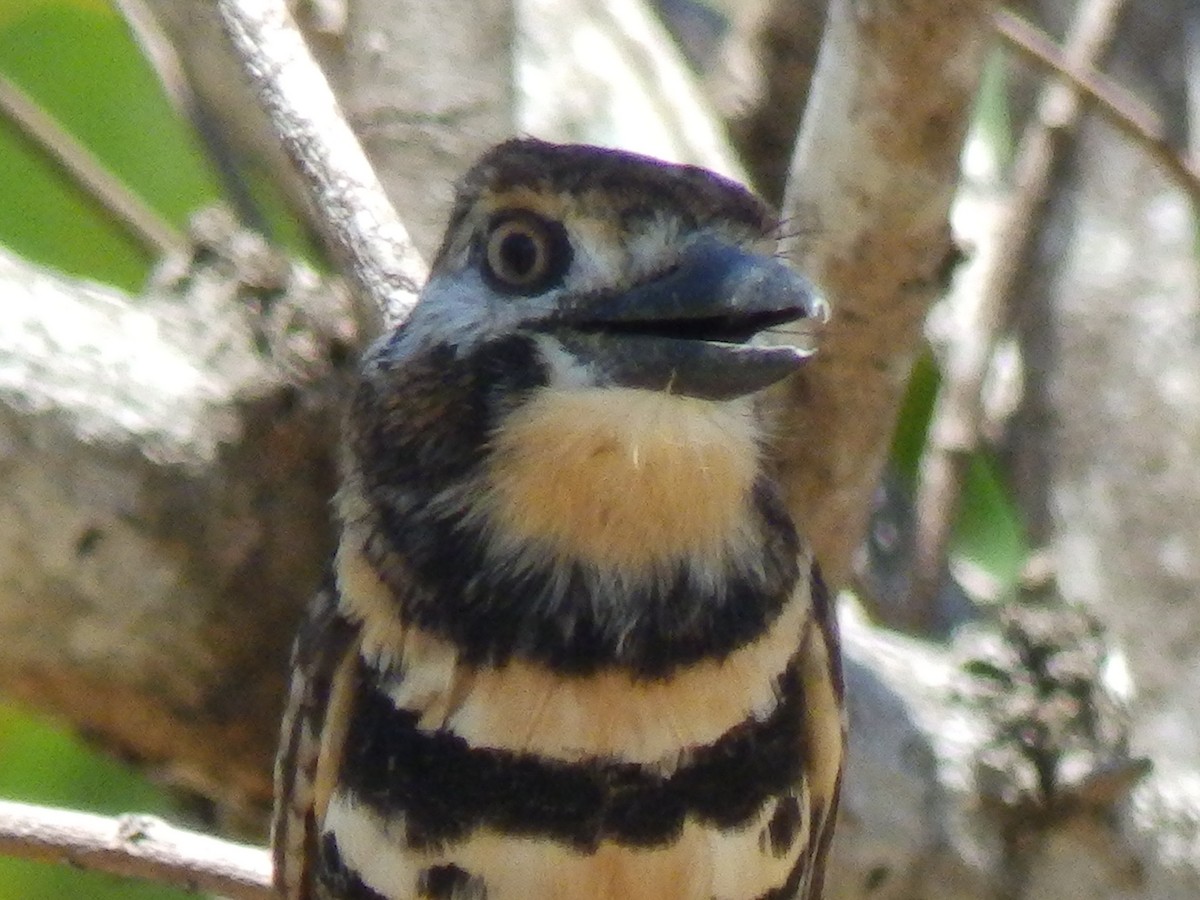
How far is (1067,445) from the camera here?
3479 mm

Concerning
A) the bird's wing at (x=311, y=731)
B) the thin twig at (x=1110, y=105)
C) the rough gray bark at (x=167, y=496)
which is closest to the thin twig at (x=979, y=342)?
the thin twig at (x=1110, y=105)

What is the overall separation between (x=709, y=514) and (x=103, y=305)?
35.8 inches

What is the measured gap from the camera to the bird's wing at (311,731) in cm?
215

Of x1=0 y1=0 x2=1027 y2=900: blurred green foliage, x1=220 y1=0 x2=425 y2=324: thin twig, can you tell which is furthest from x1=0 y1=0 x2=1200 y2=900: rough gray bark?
x1=0 y1=0 x2=1027 y2=900: blurred green foliage

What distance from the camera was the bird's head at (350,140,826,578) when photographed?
1832 millimetres

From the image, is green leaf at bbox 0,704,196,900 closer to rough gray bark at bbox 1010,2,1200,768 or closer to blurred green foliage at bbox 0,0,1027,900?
blurred green foliage at bbox 0,0,1027,900

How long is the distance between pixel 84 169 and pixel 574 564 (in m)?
1.67

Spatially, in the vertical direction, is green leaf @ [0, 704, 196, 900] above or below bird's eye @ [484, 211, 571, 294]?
below

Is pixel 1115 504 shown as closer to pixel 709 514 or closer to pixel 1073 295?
pixel 1073 295

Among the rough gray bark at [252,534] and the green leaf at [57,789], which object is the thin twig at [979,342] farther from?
the green leaf at [57,789]

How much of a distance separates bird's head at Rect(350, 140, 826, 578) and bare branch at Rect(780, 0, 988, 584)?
8.9 inches

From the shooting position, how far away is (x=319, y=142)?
2416 mm

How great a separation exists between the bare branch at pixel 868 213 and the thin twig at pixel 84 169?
50.5 inches

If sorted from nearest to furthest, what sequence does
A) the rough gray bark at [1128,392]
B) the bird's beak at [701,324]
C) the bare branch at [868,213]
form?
the bird's beak at [701,324] → the bare branch at [868,213] → the rough gray bark at [1128,392]
